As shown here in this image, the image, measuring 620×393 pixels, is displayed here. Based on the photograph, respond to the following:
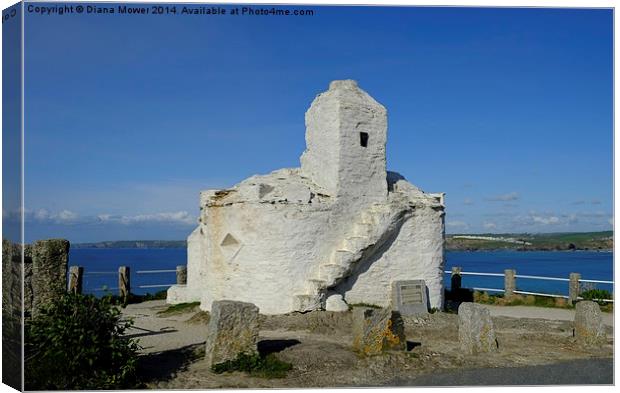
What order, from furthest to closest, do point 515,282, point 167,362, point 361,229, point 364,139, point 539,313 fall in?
point 515,282, point 539,313, point 364,139, point 361,229, point 167,362

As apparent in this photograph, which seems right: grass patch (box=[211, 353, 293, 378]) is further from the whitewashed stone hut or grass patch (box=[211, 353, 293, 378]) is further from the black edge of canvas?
the whitewashed stone hut

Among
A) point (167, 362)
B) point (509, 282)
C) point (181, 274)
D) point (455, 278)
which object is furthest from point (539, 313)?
point (181, 274)

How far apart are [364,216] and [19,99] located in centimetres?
942

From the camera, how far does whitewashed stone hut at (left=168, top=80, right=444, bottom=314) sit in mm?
15531

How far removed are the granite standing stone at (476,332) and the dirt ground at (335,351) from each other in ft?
0.62

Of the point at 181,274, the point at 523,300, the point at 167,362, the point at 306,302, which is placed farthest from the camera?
the point at 181,274

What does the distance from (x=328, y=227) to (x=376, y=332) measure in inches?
198

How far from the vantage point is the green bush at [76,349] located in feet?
29.4

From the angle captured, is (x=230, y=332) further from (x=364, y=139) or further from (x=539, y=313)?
(x=539, y=313)

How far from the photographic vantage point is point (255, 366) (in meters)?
10.3

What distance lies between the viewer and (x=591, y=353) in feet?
39.2

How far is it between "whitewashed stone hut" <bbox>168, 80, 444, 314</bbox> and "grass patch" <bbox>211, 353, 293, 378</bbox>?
188 inches

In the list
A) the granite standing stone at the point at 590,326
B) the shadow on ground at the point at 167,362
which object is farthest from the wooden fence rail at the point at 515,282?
the shadow on ground at the point at 167,362

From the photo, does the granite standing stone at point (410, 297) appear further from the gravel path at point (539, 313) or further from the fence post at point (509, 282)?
the fence post at point (509, 282)
